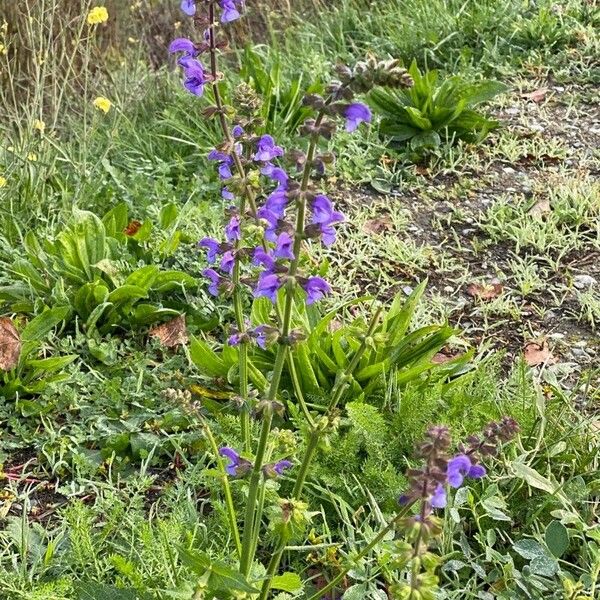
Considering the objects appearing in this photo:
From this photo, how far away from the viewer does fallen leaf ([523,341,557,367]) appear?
2.75 metres

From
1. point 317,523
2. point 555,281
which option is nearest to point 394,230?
point 555,281

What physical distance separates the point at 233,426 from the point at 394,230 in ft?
4.80

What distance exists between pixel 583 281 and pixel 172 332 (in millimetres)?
1631

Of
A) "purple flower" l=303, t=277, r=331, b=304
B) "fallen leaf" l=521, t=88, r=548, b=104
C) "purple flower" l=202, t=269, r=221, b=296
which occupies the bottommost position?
"fallen leaf" l=521, t=88, r=548, b=104

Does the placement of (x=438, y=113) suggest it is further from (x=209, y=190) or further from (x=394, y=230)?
(x=209, y=190)

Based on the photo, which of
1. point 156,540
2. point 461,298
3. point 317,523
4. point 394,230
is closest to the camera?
point 156,540

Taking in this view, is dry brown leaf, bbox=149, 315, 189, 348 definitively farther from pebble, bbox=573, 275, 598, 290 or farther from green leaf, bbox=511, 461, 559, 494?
pebble, bbox=573, 275, 598, 290

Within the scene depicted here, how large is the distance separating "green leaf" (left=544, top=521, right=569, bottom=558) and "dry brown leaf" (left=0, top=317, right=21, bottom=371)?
178 cm

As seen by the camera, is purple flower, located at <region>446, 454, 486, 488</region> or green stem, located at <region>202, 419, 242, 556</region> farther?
green stem, located at <region>202, 419, 242, 556</region>

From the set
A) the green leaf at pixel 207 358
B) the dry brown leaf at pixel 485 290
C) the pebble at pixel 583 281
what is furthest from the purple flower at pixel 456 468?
the pebble at pixel 583 281

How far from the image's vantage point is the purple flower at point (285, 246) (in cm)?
140

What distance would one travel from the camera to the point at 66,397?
263 cm

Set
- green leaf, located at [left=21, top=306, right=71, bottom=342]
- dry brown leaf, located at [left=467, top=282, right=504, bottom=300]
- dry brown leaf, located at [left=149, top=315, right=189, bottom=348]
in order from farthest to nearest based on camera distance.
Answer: dry brown leaf, located at [left=467, top=282, right=504, bottom=300] → dry brown leaf, located at [left=149, top=315, right=189, bottom=348] → green leaf, located at [left=21, top=306, right=71, bottom=342]

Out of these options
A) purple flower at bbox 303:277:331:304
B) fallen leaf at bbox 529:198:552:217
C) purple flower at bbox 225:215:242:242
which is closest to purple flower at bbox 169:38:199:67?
purple flower at bbox 225:215:242:242
